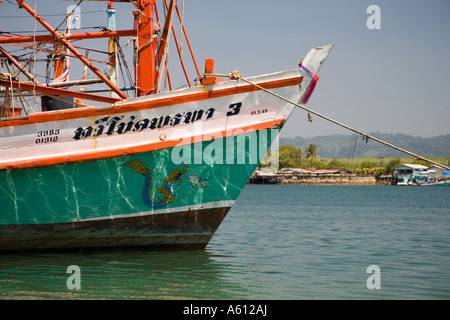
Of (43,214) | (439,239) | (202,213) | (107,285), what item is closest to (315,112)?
(202,213)

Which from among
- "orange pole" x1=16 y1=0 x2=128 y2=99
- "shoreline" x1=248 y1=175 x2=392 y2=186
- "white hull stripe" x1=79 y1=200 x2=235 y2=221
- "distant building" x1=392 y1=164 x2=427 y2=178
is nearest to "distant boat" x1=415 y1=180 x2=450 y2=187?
"distant building" x1=392 y1=164 x2=427 y2=178

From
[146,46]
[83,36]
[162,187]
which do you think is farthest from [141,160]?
[83,36]

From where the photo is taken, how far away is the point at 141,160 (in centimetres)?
959

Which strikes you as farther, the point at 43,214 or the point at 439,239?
the point at 439,239

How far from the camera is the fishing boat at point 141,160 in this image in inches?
377

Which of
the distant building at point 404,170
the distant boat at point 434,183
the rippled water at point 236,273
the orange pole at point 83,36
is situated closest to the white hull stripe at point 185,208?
the rippled water at point 236,273

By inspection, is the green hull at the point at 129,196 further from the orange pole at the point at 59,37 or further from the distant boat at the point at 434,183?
the distant boat at the point at 434,183

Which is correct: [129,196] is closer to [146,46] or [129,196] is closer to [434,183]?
[146,46]

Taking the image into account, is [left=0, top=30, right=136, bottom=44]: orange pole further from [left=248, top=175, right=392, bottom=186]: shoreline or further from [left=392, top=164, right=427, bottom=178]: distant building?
[left=392, top=164, right=427, bottom=178]: distant building

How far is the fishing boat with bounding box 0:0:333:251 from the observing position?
377 inches
